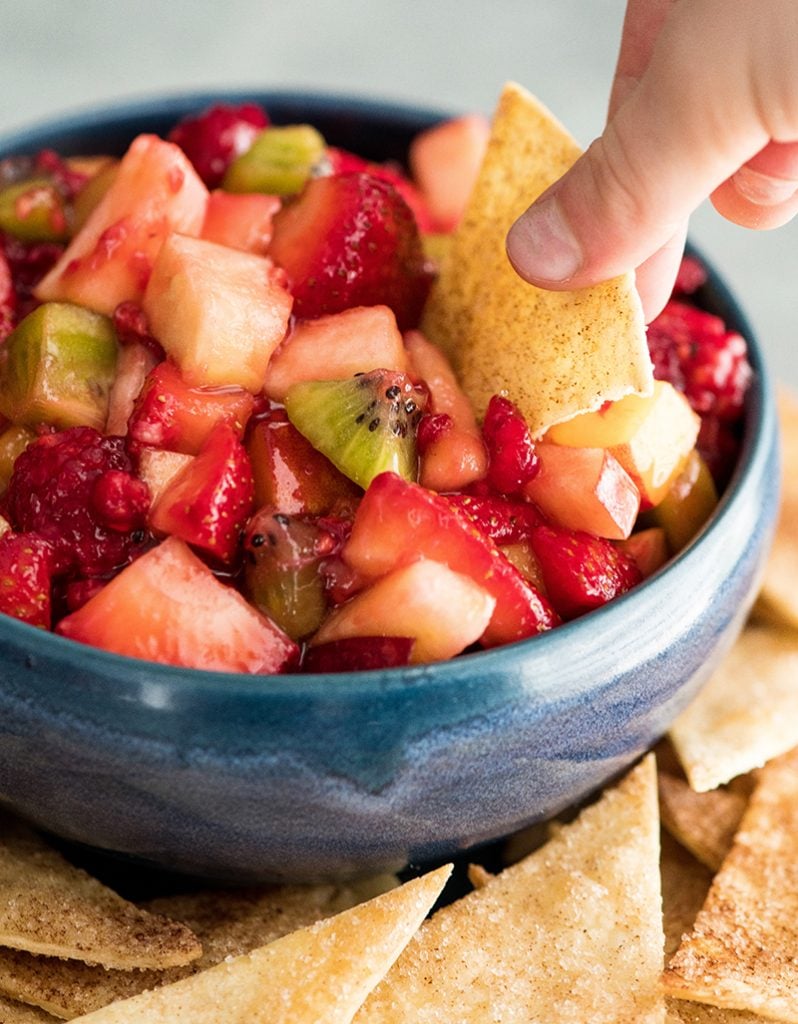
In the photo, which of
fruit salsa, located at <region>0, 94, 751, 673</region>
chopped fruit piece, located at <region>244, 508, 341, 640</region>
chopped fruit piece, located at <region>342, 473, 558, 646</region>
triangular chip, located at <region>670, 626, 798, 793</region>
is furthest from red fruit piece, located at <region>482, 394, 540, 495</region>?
triangular chip, located at <region>670, 626, 798, 793</region>

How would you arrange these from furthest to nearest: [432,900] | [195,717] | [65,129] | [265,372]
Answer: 1. [65,129]
2. [265,372]
3. [432,900]
4. [195,717]

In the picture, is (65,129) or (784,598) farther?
(65,129)

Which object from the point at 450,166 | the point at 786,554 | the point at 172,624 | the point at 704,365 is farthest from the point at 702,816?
the point at 450,166

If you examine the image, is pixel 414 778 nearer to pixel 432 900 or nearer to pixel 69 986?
pixel 432 900

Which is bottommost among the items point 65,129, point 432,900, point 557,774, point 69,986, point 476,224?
point 69,986

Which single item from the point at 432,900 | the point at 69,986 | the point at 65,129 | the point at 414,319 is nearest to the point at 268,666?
the point at 432,900

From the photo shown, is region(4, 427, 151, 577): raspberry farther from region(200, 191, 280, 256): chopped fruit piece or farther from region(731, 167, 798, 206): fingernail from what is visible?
region(731, 167, 798, 206): fingernail
